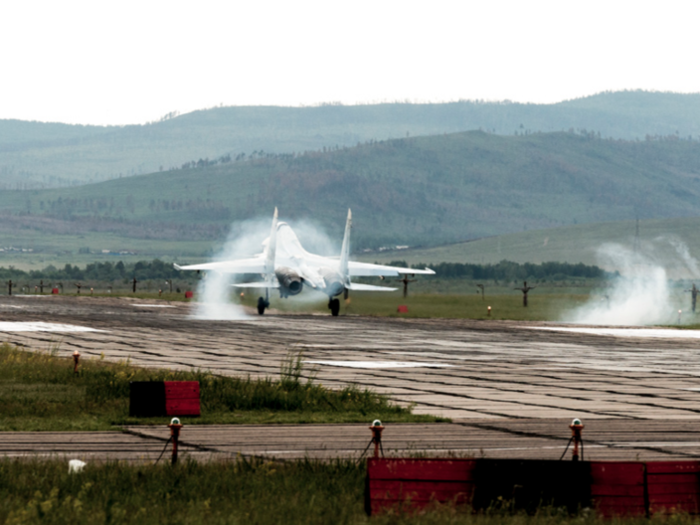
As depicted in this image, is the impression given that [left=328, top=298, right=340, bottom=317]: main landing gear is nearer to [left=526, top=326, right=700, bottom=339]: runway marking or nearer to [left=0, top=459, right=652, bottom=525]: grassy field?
[left=526, top=326, right=700, bottom=339]: runway marking

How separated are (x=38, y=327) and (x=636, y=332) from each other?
1327 inches

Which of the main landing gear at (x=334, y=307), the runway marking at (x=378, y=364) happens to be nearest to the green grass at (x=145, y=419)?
the runway marking at (x=378, y=364)

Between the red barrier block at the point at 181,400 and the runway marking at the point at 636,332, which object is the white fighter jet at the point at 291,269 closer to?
the runway marking at the point at 636,332

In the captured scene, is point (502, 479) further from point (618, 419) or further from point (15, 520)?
point (618, 419)

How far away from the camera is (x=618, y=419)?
80.8 feet

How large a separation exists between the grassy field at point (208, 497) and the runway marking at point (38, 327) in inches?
1510

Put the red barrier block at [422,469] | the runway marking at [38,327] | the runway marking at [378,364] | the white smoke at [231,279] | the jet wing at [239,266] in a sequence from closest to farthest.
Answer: the red barrier block at [422,469]
the runway marking at [378,364]
the runway marking at [38,327]
the jet wing at [239,266]
the white smoke at [231,279]

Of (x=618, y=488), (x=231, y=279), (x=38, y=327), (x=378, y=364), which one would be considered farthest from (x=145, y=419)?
(x=231, y=279)

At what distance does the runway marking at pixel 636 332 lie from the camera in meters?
60.8

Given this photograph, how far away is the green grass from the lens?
23703mm

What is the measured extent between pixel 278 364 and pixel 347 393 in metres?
11.6

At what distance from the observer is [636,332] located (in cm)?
6444

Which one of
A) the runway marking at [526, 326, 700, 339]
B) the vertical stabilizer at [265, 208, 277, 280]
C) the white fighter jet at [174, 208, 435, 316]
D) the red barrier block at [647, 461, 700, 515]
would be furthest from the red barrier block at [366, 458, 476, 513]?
the vertical stabilizer at [265, 208, 277, 280]

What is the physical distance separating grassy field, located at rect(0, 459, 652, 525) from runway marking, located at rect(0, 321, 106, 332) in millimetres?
38351
